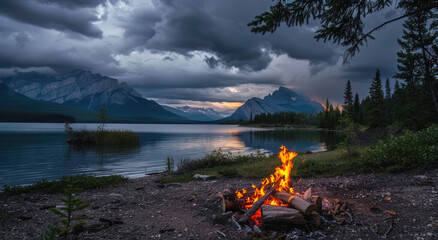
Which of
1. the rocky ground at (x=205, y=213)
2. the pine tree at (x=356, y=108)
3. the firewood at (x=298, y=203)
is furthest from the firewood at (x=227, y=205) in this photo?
the pine tree at (x=356, y=108)

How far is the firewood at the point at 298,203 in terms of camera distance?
18.6 ft

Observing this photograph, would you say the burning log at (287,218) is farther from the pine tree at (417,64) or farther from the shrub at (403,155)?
the pine tree at (417,64)

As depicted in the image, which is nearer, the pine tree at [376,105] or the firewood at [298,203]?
the firewood at [298,203]

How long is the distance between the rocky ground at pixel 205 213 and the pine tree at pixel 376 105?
227 ft

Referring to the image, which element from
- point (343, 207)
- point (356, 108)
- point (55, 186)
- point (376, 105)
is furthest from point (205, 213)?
point (356, 108)

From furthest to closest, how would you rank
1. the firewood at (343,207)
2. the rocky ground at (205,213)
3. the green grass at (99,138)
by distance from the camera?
the green grass at (99,138), the firewood at (343,207), the rocky ground at (205,213)

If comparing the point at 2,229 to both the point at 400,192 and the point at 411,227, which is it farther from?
the point at 400,192

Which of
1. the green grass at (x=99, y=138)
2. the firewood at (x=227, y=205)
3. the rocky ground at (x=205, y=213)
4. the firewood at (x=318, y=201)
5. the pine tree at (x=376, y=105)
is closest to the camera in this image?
the rocky ground at (x=205, y=213)

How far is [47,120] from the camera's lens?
19825 cm

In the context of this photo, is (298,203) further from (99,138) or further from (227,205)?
(99,138)

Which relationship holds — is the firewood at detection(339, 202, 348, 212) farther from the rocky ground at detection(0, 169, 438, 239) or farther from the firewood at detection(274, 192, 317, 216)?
the firewood at detection(274, 192, 317, 216)


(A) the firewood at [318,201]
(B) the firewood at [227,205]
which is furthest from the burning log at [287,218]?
(B) the firewood at [227,205]

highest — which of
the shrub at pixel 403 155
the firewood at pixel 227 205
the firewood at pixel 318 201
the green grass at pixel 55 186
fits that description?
the shrub at pixel 403 155

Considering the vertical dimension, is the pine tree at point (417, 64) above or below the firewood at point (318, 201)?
above
